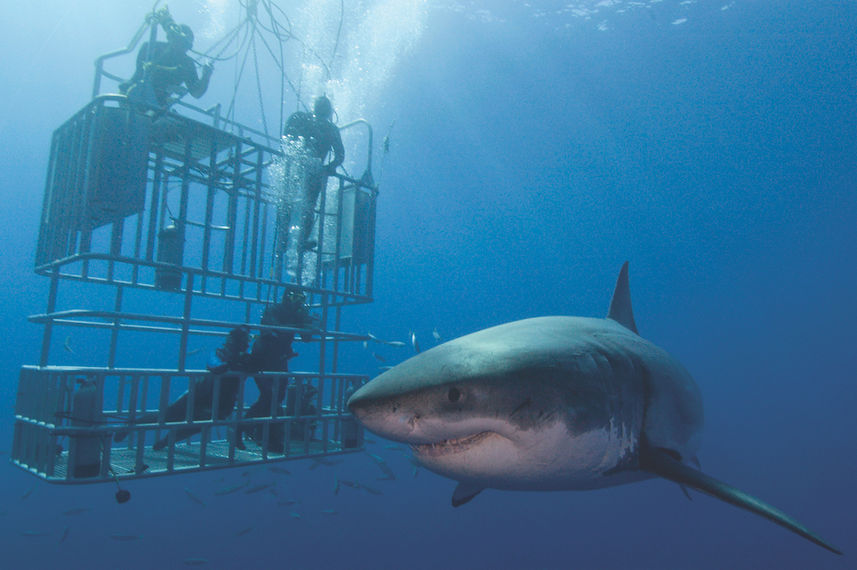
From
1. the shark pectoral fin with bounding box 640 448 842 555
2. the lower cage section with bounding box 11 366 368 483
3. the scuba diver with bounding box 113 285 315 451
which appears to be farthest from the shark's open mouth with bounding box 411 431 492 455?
the scuba diver with bounding box 113 285 315 451

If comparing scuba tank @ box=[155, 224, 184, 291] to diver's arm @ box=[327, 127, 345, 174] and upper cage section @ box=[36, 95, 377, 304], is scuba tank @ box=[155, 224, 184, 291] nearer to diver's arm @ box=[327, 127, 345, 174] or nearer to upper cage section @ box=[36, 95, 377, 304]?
upper cage section @ box=[36, 95, 377, 304]

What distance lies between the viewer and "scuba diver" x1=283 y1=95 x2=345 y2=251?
6.50m

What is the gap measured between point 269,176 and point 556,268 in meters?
85.4

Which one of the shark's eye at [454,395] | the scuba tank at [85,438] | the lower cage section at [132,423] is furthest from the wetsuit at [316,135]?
the shark's eye at [454,395]

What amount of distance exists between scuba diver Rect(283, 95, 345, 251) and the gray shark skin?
466 centimetres

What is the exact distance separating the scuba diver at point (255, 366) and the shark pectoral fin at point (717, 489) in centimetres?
429

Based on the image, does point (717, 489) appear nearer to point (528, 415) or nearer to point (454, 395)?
point (528, 415)

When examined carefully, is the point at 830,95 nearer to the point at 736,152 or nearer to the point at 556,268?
the point at 736,152

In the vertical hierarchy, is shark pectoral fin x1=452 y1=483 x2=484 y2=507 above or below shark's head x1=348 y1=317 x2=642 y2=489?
Answer: below

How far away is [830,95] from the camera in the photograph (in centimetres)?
3962

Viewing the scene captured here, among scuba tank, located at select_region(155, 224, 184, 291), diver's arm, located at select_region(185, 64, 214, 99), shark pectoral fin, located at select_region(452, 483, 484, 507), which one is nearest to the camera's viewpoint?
shark pectoral fin, located at select_region(452, 483, 484, 507)

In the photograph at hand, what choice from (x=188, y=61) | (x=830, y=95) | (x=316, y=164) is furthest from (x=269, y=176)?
(x=830, y=95)

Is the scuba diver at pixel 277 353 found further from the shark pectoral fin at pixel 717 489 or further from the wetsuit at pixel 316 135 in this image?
the shark pectoral fin at pixel 717 489

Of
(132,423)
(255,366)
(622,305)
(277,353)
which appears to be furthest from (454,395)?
(277,353)
